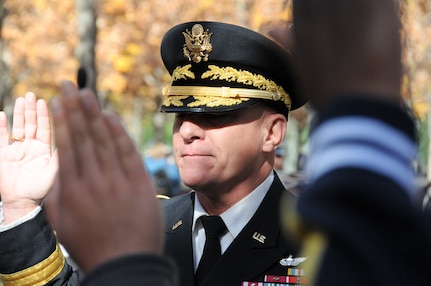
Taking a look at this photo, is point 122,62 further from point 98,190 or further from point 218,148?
point 98,190

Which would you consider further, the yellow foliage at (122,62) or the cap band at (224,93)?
the yellow foliage at (122,62)

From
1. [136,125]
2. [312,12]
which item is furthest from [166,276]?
[136,125]

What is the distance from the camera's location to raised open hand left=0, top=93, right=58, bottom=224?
2.67 meters

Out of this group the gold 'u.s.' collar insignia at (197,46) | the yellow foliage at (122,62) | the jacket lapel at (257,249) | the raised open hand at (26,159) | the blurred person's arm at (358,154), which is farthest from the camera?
the yellow foliage at (122,62)

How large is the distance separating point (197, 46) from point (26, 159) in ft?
2.76

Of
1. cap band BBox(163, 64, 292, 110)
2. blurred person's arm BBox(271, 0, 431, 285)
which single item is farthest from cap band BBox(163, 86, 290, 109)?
blurred person's arm BBox(271, 0, 431, 285)

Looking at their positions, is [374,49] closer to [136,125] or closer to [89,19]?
[89,19]

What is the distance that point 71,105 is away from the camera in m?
1.21

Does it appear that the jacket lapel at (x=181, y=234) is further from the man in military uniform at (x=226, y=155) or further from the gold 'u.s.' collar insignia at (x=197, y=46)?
the gold 'u.s.' collar insignia at (x=197, y=46)

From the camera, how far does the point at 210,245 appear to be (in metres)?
3.00

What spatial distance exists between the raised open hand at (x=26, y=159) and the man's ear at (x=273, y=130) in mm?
802

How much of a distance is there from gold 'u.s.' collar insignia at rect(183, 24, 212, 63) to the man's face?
9.6 inches

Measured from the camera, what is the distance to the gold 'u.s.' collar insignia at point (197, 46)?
129 inches

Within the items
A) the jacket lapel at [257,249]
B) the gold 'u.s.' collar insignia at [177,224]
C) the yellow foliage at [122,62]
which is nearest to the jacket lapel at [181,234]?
the gold 'u.s.' collar insignia at [177,224]
